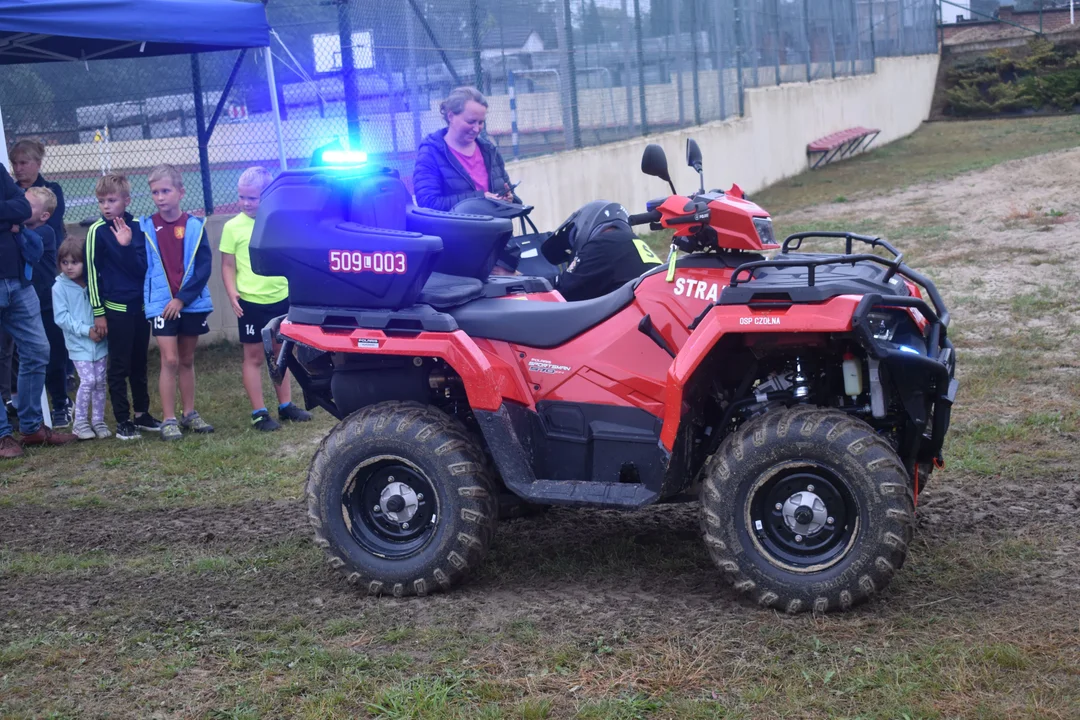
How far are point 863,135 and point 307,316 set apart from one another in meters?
22.7

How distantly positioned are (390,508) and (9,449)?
4.04 m

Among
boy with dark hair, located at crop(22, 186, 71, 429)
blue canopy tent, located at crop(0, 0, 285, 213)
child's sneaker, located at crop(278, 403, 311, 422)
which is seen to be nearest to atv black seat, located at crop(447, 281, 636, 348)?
child's sneaker, located at crop(278, 403, 311, 422)

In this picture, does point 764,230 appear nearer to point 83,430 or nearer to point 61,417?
point 83,430

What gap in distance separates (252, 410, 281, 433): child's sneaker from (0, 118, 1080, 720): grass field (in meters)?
0.44

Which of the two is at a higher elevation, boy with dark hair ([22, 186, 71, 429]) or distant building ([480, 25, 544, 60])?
distant building ([480, 25, 544, 60])

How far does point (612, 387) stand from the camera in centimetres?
467

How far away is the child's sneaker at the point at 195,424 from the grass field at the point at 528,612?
0.52m

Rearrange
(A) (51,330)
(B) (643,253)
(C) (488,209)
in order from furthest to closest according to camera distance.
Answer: (A) (51,330) → (C) (488,209) → (B) (643,253)

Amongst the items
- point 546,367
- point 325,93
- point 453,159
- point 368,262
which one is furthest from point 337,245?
point 325,93

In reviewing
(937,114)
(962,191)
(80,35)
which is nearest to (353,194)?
(80,35)

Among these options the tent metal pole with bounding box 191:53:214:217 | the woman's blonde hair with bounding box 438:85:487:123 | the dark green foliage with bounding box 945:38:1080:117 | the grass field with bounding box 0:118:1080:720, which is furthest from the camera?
the dark green foliage with bounding box 945:38:1080:117

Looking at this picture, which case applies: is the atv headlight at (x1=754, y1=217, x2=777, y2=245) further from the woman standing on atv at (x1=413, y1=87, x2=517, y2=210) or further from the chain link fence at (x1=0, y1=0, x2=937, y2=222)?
the chain link fence at (x1=0, y1=0, x2=937, y2=222)

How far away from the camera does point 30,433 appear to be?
7836mm

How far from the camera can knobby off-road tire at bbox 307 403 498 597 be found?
4602 mm
